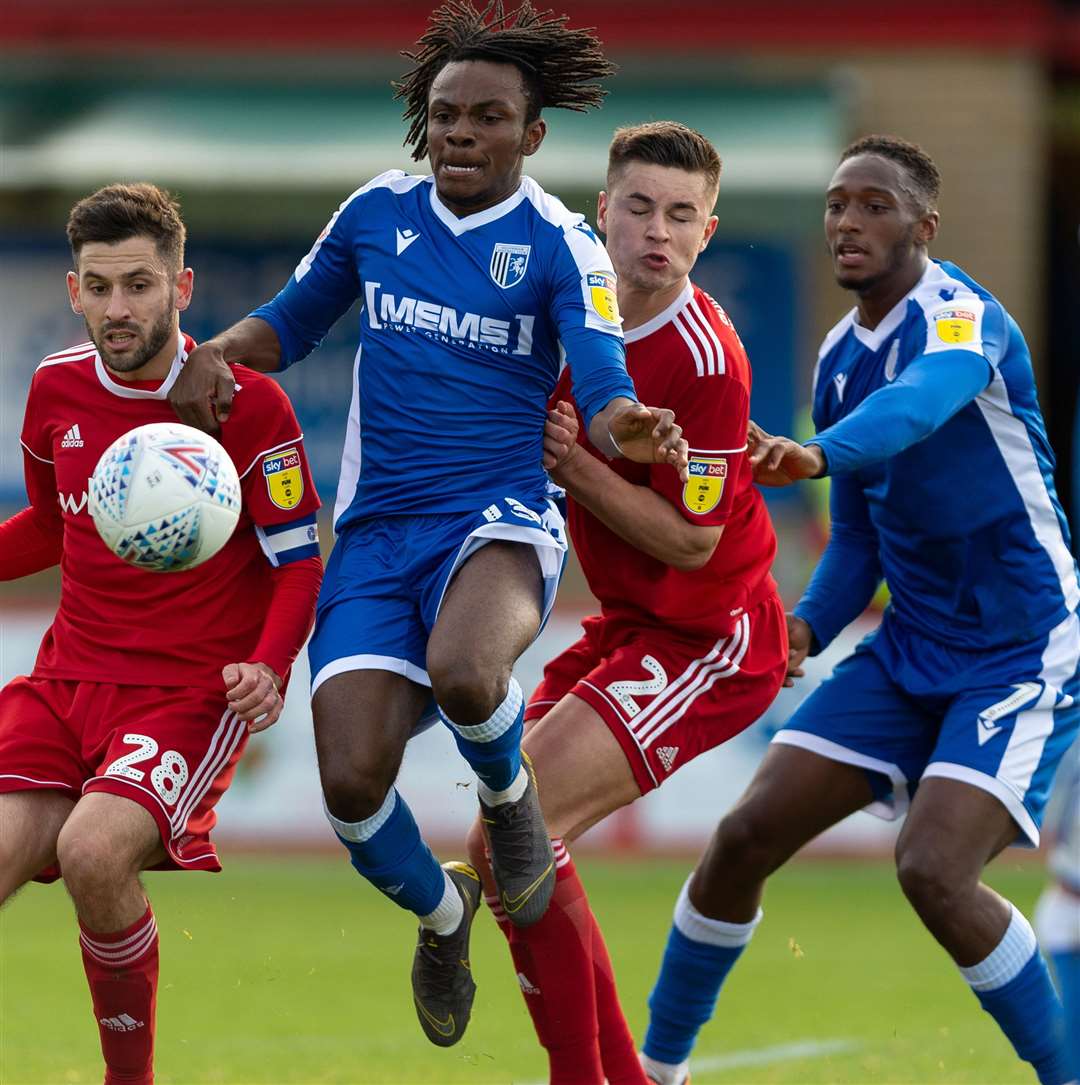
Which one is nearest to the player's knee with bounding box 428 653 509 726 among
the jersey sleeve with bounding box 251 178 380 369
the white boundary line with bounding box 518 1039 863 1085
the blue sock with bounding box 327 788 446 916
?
the blue sock with bounding box 327 788 446 916

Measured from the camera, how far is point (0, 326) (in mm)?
16000

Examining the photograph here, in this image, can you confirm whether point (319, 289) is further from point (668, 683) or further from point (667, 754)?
point (667, 754)

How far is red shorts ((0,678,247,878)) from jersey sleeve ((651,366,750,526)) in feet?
4.43

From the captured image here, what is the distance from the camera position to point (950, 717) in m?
5.69

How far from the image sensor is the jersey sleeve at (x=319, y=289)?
5.44 metres

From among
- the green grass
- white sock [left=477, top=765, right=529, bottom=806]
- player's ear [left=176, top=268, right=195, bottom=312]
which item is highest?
player's ear [left=176, top=268, right=195, bottom=312]

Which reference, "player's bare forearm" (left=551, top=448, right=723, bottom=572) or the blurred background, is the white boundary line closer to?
"player's bare forearm" (left=551, top=448, right=723, bottom=572)

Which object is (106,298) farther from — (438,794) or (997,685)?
(438,794)

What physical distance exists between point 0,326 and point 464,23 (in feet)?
37.0

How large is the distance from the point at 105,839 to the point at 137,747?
292 mm

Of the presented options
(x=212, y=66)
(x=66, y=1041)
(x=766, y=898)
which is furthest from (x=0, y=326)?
(x=66, y=1041)

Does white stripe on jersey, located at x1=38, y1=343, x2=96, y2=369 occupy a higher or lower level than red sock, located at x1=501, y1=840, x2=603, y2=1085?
higher

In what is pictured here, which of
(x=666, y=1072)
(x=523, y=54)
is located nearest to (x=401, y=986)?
(x=666, y=1072)

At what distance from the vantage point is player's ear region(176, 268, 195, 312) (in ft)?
18.0
